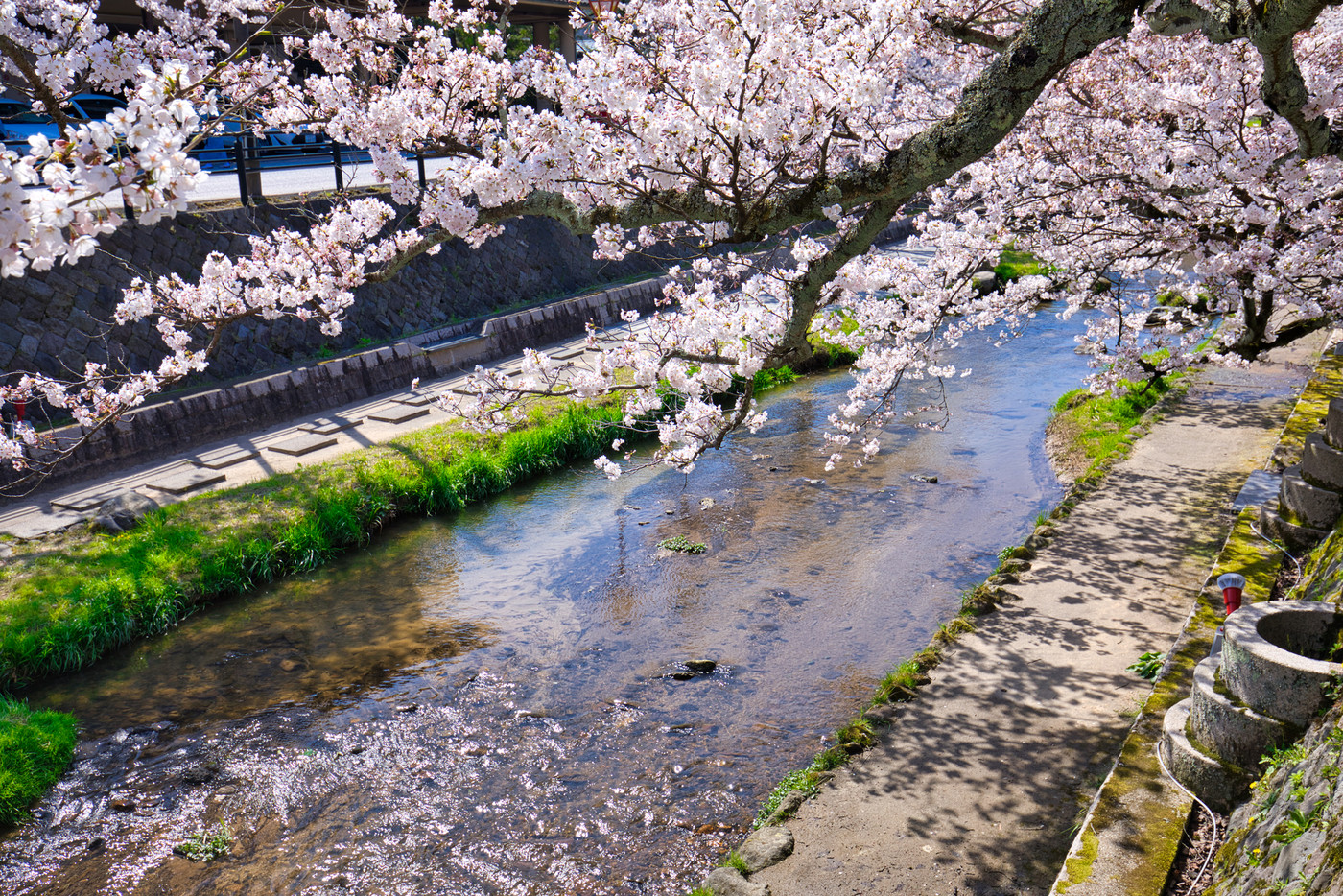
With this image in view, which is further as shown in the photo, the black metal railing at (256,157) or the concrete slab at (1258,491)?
the black metal railing at (256,157)

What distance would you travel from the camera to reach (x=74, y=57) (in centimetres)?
573

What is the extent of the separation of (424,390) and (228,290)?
796cm

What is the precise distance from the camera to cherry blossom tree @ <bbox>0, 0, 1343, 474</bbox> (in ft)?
13.1

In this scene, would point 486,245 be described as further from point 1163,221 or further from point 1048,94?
point 1163,221

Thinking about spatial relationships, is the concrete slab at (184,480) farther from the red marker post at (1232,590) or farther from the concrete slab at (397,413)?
the red marker post at (1232,590)

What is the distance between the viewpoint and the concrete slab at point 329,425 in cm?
1284

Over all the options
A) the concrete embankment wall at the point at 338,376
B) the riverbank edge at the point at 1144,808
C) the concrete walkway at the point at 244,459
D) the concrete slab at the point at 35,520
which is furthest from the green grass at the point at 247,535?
the riverbank edge at the point at 1144,808

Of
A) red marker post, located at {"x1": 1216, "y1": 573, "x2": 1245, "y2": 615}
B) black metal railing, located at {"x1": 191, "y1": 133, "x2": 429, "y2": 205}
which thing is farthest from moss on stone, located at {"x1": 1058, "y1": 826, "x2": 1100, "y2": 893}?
black metal railing, located at {"x1": 191, "y1": 133, "x2": 429, "y2": 205}

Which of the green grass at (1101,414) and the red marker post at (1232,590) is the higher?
the red marker post at (1232,590)

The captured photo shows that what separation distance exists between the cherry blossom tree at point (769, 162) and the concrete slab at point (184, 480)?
1262 millimetres

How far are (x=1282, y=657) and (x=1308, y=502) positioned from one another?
3186 millimetres

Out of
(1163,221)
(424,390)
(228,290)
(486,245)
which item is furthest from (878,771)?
(486,245)

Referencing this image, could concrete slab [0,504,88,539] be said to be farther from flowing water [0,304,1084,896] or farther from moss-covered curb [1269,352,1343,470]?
moss-covered curb [1269,352,1343,470]

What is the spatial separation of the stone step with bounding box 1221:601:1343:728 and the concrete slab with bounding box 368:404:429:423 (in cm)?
1126
